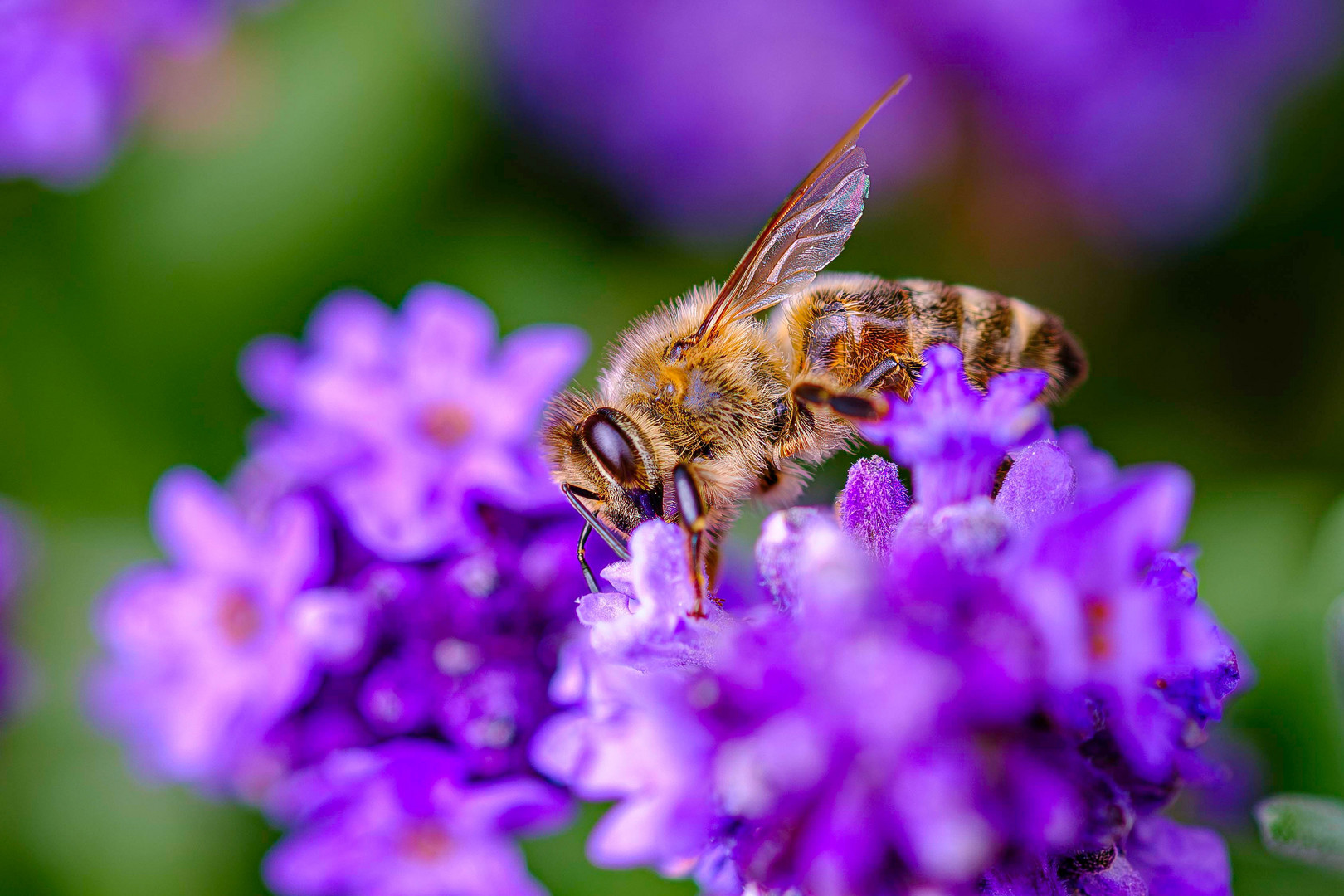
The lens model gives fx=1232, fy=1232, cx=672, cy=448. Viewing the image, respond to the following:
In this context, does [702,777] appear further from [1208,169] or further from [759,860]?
[1208,169]

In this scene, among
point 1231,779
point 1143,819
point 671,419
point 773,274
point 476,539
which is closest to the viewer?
point 1143,819

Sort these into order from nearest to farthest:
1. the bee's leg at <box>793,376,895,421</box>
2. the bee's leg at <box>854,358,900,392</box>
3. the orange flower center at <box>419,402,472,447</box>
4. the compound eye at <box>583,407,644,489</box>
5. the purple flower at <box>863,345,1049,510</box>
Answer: the purple flower at <box>863,345,1049,510</box> < the bee's leg at <box>793,376,895,421</box> < the compound eye at <box>583,407,644,489</box> < the bee's leg at <box>854,358,900,392</box> < the orange flower center at <box>419,402,472,447</box>

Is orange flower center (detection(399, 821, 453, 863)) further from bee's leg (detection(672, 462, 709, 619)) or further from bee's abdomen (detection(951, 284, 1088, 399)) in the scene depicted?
bee's abdomen (detection(951, 284, 1088, 399))

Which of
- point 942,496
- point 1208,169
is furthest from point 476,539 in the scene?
point 1208,169

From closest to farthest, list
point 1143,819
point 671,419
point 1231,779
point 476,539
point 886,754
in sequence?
point 886,754, point 1143,819, point 671,419, point 476,539, point 1231,779

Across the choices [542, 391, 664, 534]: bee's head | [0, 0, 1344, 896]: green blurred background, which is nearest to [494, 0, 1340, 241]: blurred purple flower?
[0, 0, 1344, 896]: green blurred background

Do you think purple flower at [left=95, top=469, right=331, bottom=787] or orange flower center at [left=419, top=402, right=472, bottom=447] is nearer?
purple flower at [left=95, top=469, right=331, bottom=787]

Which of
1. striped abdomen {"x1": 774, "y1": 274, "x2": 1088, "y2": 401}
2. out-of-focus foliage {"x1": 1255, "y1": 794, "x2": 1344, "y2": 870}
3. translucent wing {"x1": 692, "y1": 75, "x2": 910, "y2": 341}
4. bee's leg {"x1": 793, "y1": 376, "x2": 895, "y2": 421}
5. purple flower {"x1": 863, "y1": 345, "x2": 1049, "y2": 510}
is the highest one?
translucent wing {"x1": 692, "y1": 75, "x2": 910, "y2": 341}

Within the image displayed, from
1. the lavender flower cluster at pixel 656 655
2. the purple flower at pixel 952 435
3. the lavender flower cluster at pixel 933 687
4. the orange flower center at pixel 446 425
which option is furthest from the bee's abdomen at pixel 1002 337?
the orange flower center at pixel 446 425

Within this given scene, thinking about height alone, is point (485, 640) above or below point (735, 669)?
above
